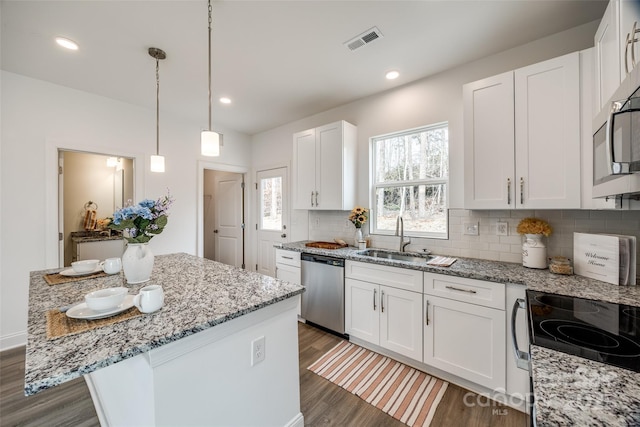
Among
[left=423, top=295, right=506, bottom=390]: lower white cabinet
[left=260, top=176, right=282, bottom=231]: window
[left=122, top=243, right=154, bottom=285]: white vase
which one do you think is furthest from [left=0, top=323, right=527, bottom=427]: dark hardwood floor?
[left=260, top=176, right=282, bottom=231]: window

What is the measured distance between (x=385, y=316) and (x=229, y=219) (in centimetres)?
367

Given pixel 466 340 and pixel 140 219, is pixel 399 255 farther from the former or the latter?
pixel 140 219

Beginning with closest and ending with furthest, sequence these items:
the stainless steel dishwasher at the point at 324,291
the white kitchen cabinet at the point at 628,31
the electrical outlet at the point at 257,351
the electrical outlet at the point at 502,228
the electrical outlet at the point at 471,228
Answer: the white kitchen cabinet at the point at 628,31, the electrical outlet at the point at 257,351, the electrical outlet at the point at 502,228, the electrical outlet at the point at 471,228, the stainless steel dishwasher at the point at 324,291

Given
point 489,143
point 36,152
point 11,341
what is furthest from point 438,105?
point 11,341

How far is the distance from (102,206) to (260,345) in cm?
506

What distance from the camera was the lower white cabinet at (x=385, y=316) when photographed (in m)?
2.15

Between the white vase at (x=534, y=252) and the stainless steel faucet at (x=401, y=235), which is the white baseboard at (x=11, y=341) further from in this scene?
the white vase at (x=534, y=252)

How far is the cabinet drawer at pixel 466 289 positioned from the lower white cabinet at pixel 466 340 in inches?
1.6

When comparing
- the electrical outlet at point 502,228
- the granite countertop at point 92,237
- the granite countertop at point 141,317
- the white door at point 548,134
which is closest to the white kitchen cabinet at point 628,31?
the white door at point 548,134

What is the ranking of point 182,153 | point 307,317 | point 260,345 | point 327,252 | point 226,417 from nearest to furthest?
point 226,417 < point 260,345 < point 327,252 < point 307,317 < point 182,153

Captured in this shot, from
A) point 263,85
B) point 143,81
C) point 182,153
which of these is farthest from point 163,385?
point 182,153

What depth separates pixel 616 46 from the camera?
1.32 metres

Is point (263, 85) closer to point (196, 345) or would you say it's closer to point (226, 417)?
point (196, 345)

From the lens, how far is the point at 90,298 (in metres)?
1.04
